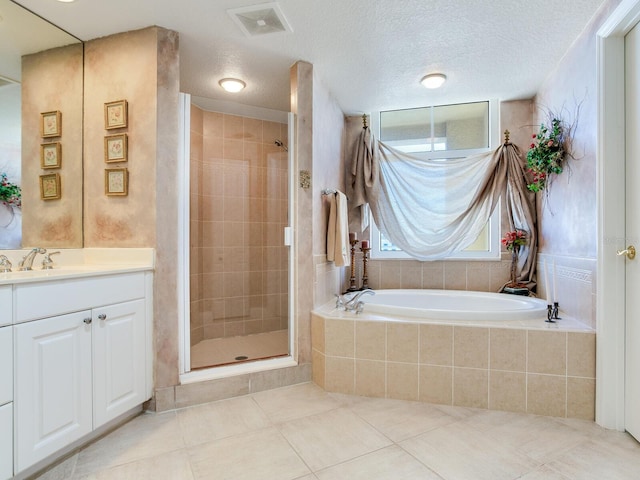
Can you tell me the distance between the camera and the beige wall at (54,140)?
191 centimetres

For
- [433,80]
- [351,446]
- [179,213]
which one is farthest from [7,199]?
[433,80]

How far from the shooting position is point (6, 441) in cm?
125

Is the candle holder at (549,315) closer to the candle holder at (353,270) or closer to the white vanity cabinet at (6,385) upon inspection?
the candle holder at (353,270)

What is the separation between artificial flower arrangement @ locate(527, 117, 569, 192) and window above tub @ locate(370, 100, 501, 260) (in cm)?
65

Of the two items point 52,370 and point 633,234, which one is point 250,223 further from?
point 633,234

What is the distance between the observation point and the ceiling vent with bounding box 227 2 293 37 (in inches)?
73.3

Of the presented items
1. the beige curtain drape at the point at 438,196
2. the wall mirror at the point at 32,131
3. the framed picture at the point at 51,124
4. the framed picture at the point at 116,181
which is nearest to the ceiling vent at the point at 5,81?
the wall mirror at the point at 32,131

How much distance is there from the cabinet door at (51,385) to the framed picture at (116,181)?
30.4 inches

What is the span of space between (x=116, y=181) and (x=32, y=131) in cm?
50

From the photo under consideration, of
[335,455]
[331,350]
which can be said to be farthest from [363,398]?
[335,455]

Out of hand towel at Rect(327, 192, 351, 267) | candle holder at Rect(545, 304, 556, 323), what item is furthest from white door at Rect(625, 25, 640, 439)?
hand towel at Rect(327, 192, 351, 267)

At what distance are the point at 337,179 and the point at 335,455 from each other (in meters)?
2.16

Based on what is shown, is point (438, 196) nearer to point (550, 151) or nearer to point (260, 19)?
point (550, 151)

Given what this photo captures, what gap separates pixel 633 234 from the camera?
1687 millimetres
